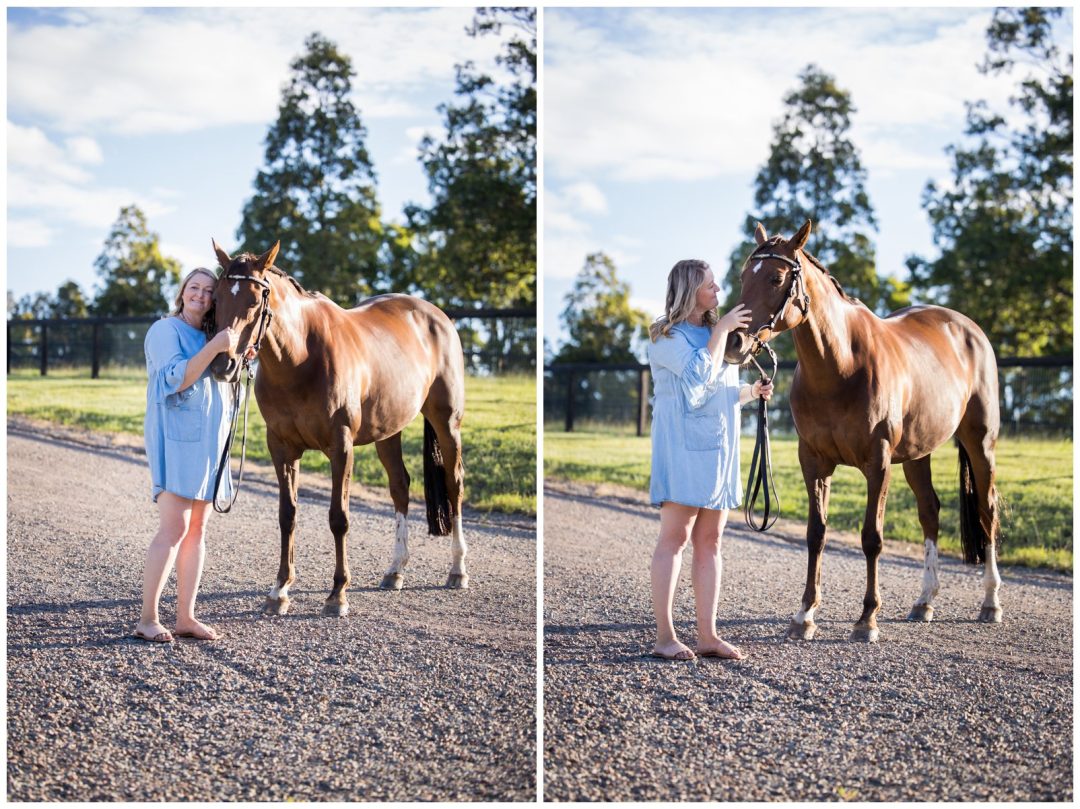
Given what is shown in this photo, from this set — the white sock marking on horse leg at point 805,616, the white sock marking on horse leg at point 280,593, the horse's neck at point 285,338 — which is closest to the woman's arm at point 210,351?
the horse's neck at point 285,338

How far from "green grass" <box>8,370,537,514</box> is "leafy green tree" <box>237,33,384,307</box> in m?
2.02

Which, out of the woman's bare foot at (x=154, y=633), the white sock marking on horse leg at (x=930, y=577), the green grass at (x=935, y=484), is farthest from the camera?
the green grass at (x=935, y=484)

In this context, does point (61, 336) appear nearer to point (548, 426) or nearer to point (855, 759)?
point (548, 426)

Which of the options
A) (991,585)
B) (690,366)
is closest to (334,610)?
(690,366)

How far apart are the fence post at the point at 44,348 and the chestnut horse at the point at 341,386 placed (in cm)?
395

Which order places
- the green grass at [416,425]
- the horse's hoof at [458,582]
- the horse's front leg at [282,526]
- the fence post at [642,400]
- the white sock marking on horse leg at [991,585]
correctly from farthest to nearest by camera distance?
the fence post at [642,400]
the green grass at [416,425]
the horse's hoof at [458,582]
the white sock marking on horse leg at [991,585]
the horse's front leg at [282,526]

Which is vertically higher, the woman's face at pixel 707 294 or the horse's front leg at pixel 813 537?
the woman's face at pixel 707 294

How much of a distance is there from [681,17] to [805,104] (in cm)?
320

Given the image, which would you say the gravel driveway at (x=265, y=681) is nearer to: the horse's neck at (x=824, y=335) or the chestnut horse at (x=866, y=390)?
the chestnut horse at (x=866, y=390)

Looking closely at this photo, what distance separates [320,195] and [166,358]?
6.93 metres

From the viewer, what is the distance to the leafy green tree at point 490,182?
6855 millimetres

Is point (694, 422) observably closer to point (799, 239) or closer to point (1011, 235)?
point (799, 239)

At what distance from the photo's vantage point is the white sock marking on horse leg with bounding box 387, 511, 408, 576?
439 cm

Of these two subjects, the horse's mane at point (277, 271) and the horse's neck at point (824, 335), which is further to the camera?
the horse's neck at point (824, 335)
